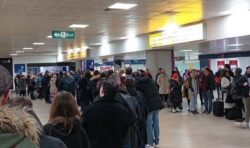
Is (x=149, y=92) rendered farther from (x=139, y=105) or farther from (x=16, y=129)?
(x=16, y=129)

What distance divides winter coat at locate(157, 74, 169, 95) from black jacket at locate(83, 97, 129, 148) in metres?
10.5

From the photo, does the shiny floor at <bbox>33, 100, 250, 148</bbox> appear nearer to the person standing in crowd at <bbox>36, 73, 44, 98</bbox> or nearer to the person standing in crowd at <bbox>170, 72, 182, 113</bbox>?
the person standing in crowd at <bbox>170, 72, 182, 113</bbox>

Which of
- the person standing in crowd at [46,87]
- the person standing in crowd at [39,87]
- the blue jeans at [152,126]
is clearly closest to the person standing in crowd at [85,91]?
the blue jeans at [152,126]

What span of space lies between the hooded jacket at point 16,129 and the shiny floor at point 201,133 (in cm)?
663

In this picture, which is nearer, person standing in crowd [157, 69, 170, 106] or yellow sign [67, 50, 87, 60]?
person standing in crowd [157, 69, 170, 106]

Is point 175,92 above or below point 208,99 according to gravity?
above

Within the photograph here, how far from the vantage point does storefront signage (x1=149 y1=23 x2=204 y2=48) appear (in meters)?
13.2

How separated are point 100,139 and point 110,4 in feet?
19.3

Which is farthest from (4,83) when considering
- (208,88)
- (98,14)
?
(208,88)

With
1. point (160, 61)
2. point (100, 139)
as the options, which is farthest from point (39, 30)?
point (100, 139)

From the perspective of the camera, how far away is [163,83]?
14.7 meters

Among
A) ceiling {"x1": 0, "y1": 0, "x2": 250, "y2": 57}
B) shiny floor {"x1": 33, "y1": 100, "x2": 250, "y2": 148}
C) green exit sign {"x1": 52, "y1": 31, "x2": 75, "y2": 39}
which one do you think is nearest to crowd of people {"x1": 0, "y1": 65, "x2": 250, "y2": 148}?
shiny floor {"x1": 33, "y1": 100, "x2": 250, "y2": 148}

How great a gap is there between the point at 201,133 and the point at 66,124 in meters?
6.74

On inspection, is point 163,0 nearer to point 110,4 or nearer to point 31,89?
point 110,4
